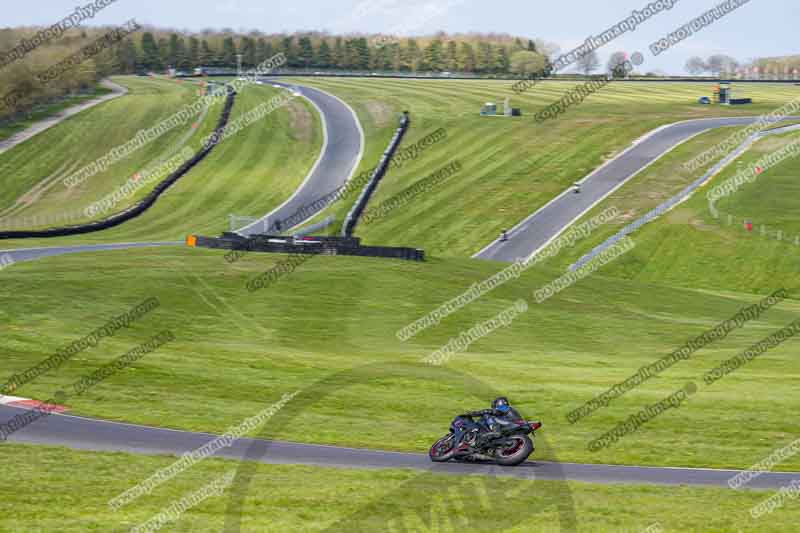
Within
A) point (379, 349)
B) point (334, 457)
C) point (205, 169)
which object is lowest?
point (205, 169)

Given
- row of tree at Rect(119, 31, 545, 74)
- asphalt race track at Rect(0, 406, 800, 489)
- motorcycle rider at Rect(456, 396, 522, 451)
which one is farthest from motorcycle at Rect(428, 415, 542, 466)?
row of tree at Rect(119, 31, 545, 74)

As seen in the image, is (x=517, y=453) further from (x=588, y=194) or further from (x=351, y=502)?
(x=588, y=194)

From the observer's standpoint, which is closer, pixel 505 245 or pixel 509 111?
pixel 505 245

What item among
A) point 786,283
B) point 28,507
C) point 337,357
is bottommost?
point 786,283

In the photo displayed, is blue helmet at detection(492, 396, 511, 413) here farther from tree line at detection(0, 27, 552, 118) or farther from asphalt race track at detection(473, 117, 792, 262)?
tree line at detection(0, 27, 552, 118)

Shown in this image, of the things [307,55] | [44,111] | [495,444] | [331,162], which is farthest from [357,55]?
[495,444]

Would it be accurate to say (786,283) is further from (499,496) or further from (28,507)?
(28,507)

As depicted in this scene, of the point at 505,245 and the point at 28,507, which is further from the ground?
the point at 28,507

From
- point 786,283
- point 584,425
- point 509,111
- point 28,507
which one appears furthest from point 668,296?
point 509,111

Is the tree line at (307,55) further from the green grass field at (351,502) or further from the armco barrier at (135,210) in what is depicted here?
the green grass field at (351,502)
